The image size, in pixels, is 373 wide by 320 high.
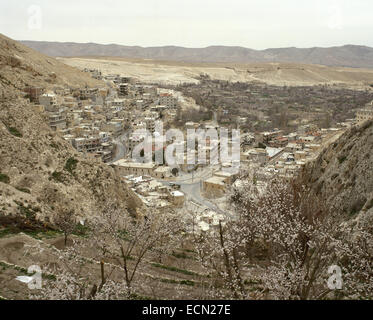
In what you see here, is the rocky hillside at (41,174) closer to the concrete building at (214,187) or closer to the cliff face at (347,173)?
the cliff face at (347,173)

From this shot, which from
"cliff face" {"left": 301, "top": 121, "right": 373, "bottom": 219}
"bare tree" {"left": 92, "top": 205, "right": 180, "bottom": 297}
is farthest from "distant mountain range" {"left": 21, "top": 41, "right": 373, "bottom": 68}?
"bare tree" {"left": 92, "top": 205, "right": 180, "bottom": 297}

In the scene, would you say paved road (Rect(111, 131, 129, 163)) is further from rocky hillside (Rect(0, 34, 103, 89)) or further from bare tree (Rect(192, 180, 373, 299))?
bare tree (Rect(192, 180, 373, 299))

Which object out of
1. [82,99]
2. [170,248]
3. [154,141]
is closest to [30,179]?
[170,248]

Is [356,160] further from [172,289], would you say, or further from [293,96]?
[293,96]

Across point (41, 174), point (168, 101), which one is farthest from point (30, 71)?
point (41, 174)

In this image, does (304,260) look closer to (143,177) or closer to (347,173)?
(347,173)

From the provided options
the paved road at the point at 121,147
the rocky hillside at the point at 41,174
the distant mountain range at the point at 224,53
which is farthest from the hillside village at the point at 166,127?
the distant mountain range at the point at 224,53

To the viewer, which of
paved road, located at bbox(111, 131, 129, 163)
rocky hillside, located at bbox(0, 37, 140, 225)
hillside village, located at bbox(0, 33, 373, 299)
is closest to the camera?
hillside village, located at bbox(0, 33, 373, 299)
